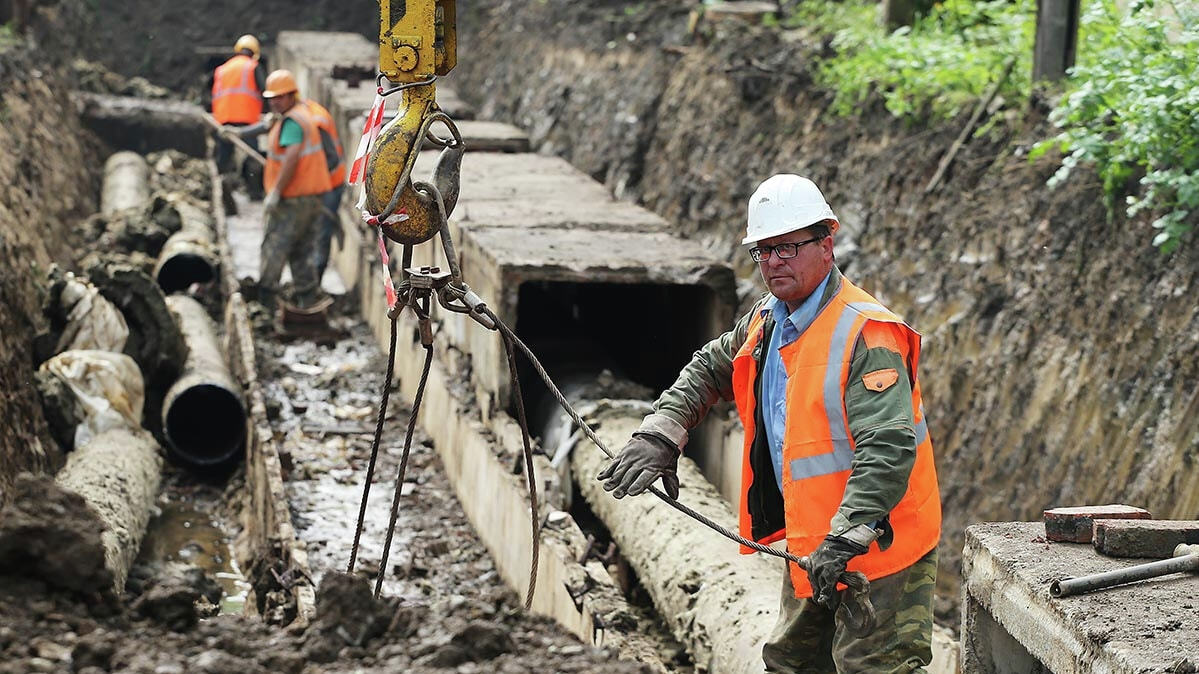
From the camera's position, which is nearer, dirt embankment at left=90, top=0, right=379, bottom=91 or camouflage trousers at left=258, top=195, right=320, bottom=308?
camouflage trousers at left=258, top=195, right=320, bottom=308

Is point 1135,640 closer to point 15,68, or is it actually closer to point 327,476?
point 327,476

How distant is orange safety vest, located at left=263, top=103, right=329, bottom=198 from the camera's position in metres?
12.2

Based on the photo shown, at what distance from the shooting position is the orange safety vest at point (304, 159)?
12.2m

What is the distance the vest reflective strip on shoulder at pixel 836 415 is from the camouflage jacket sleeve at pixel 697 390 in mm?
494

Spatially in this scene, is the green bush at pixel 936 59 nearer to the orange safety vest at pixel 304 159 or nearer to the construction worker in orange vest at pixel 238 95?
the orange safety vest at pixel 304 159

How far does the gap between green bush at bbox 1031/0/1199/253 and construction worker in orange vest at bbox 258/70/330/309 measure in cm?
694

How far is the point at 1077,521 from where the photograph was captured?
4.27m

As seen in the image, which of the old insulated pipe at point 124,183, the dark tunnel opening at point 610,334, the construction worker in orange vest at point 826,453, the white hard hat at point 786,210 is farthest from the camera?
the old insulated pipe at point 124,183

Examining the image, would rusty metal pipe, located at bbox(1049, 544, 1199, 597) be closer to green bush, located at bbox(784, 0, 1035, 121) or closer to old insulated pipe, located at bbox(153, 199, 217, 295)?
green bush, located at bbox(784, 0, 1035, 121)

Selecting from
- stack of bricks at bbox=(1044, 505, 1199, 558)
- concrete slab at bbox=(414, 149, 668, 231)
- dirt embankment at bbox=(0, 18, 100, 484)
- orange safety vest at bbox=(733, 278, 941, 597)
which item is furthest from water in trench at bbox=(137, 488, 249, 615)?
stack of bricks at bbox=(1044, 505, 1199, 558)

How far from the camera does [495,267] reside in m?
7.67

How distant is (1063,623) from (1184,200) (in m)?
2.81

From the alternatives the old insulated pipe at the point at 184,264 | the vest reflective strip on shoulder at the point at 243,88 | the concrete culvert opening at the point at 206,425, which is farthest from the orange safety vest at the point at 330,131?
the vest reflective strip on shoulder at the point at 243,88

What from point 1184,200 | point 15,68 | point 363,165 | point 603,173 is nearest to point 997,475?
point 1184,200
